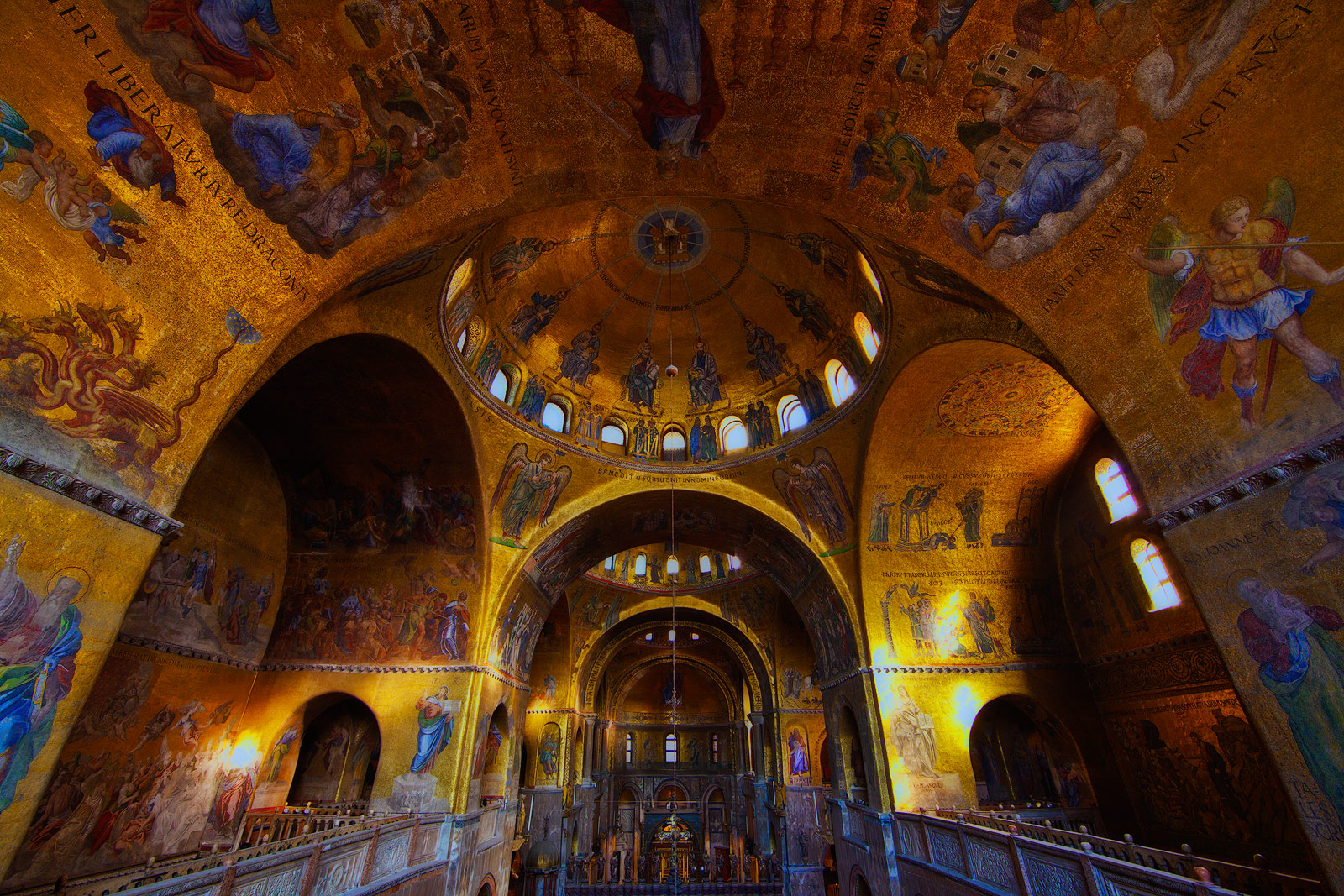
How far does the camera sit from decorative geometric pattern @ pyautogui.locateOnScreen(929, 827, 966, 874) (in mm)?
9906

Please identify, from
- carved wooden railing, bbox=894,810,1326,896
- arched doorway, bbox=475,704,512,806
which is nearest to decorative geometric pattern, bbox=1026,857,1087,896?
carved wooden railing, bbox=894,810,1326,896

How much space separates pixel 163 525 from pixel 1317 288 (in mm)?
10864

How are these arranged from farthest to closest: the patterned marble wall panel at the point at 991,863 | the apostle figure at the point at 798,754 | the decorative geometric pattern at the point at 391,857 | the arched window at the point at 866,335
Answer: the apostle figure at the point at 798,754
the arched window at the point at 866,335
the decorative geometric pattern at the point at 391,857
the patterned marble wall panel at the point at 991,863

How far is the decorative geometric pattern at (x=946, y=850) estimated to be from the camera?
991 centimetres

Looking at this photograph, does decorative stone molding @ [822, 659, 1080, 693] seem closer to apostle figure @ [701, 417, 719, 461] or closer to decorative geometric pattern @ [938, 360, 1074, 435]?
decorative geometric pattern @ [938, 360, 1074, 435]

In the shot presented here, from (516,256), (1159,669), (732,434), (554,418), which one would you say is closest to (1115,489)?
(1159,669)

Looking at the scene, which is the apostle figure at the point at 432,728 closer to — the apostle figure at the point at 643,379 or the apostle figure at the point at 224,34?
the apostle figure at the point at 643,379

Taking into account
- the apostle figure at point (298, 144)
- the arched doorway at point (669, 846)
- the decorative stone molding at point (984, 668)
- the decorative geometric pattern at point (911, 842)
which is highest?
the apostle figure at point (298, 144)

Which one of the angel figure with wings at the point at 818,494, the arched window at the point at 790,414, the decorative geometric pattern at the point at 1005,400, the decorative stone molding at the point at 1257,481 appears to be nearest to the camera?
the decorative stone molding at the point at 1257,481

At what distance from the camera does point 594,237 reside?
15.3 metres

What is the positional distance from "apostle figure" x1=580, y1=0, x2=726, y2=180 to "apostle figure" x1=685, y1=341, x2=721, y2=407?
10220 mm

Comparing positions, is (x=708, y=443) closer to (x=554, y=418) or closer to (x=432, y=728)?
(x=554, y=418)

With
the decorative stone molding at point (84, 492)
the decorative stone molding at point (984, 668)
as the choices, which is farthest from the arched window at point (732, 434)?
the decorative stone molding at point (84, 492)

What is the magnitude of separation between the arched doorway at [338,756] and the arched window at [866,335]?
50.3 feet
